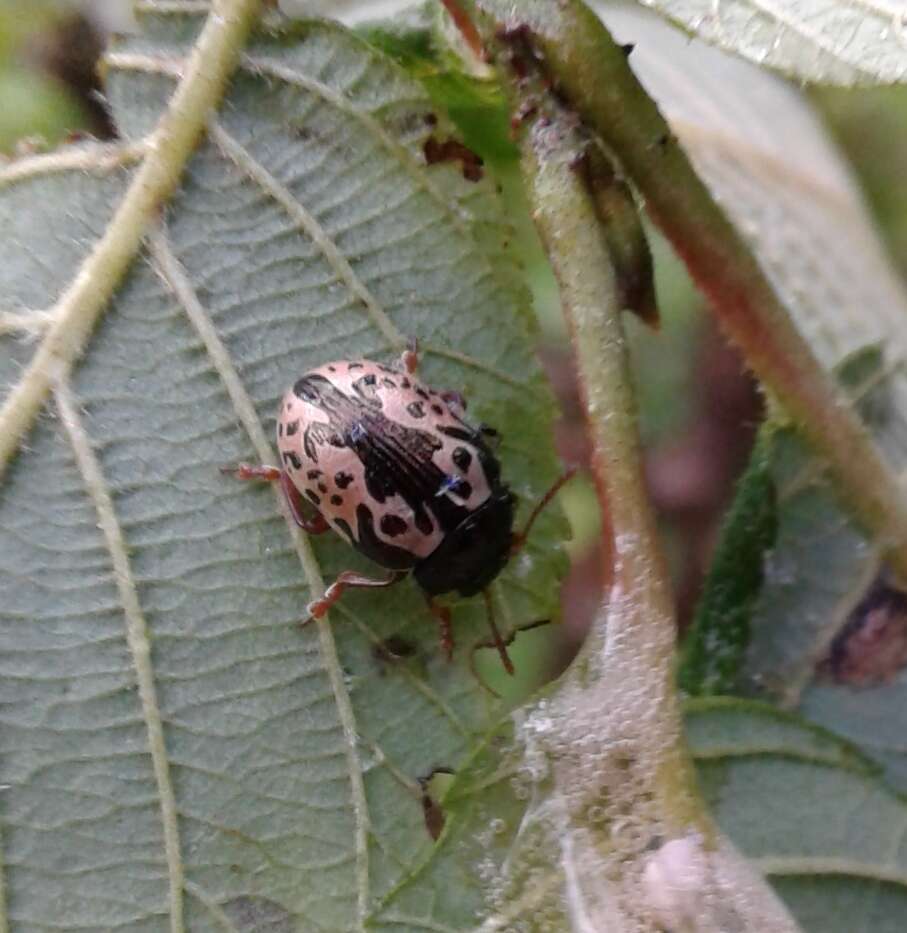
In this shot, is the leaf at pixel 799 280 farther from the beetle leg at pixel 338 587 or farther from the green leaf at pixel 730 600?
the beetle leg at pixel 338 587

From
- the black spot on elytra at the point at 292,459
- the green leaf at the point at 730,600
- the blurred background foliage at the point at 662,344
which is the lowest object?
the green leaf at the point at 730,600

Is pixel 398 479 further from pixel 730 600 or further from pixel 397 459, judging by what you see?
pixel 730 600

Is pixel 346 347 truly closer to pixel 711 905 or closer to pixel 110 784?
pixel 110 784

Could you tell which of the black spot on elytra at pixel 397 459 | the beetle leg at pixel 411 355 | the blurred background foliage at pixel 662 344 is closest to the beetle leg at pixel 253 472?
the black spot on elytra at pixel 397 459

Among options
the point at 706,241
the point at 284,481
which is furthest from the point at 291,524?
the point at 706,241

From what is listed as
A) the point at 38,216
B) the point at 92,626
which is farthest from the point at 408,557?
the point at 38,216
